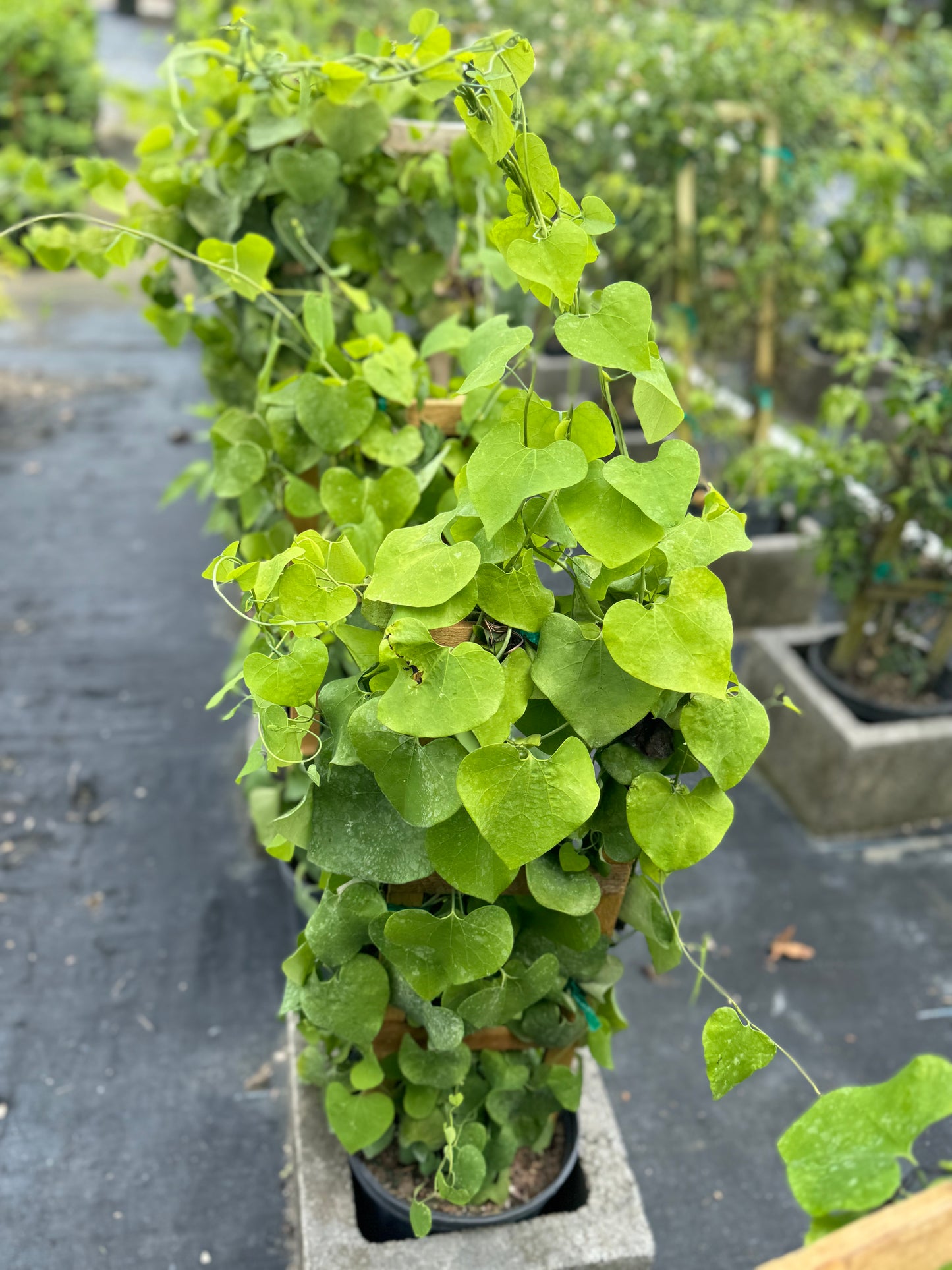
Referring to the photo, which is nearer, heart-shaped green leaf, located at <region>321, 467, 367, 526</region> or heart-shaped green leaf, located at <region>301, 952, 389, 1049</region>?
heart-shaped green leaf, located at <region>301, 952, 389, 1049</region>

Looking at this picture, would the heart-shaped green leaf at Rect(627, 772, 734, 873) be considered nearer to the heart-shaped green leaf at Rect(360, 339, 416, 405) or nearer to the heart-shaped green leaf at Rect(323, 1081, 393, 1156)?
the heart-shaped green leaf at Rect(323, 1081, 393, 1156)

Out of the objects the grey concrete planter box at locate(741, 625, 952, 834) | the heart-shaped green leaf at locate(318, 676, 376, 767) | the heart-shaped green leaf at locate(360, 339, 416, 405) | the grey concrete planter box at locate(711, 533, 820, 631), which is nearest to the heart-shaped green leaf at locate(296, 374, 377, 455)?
the heart-shaped green leaf at locate(360, 339, 416, 405)

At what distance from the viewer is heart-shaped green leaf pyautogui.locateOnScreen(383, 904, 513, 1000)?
0.83 metres

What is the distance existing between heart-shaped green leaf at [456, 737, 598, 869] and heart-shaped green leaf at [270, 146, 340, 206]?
106 cm

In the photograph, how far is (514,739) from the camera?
83 cm

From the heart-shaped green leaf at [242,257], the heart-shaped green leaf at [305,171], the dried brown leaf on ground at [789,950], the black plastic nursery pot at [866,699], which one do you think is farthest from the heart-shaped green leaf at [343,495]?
the black plastic nursery pot at [866,699]

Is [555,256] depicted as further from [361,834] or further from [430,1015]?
[430,1015]

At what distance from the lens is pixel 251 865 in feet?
6.79

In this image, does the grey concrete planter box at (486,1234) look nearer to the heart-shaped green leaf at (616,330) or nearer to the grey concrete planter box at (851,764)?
the heart-shaped green leaf at (616,330)

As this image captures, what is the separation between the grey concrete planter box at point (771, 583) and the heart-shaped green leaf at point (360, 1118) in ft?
6.92

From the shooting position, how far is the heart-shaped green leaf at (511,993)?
907 mm

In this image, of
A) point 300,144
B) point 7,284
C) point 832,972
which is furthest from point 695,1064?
point 7,284

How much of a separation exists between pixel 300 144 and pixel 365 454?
1.98ft

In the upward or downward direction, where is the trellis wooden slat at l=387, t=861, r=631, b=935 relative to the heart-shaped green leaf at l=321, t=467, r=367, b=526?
downward
